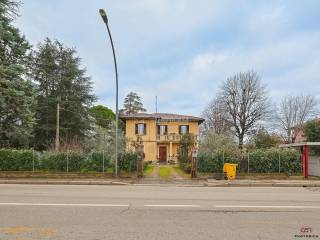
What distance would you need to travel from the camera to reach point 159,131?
53.3m

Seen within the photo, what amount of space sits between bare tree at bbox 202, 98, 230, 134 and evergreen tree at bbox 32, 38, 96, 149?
19.7 metres

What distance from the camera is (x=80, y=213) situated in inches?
363

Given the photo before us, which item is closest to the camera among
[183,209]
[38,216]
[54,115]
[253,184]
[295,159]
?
[38,216]

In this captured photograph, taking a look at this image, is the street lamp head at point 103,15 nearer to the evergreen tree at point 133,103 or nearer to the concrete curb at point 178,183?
the concrete curb at point 178,183

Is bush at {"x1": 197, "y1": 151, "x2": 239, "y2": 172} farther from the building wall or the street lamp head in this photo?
the building wall

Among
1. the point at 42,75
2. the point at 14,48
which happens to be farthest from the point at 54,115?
the point at 14,48

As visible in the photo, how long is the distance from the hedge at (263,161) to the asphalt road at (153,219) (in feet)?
42.4

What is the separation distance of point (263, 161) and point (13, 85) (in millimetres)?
19577

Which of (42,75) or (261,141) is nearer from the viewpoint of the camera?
(261,141)

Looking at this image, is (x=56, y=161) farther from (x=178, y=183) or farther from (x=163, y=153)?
(x=163, y=153)

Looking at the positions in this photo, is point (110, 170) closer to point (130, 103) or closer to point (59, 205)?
point (59, 205)

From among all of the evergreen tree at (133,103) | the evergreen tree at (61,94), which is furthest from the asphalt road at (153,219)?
the evergreen tree at (133,103)

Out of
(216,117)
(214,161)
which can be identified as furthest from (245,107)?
(214,161)

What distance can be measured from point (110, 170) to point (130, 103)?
236 ft
